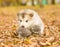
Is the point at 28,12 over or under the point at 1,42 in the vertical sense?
over

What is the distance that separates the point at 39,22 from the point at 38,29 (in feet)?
0.72

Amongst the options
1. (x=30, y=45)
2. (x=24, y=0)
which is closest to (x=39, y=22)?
(x=30, y=45)

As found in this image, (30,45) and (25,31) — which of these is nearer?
(30,45)

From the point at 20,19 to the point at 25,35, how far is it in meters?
0.53

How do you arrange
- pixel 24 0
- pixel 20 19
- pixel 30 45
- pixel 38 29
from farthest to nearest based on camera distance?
pixel 24 0
pixel 38 29
pixel 20 19
pixel 30 45

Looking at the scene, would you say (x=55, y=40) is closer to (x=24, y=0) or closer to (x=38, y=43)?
(x=38, y=43)

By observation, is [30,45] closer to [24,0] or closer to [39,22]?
[39,22]

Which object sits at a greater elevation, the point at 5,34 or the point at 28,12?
the point at 28,12

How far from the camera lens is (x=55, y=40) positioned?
Result: 26.0 feet

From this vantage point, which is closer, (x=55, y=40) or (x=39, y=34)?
(x=55, y=40)

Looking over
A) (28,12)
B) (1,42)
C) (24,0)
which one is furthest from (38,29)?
(24,0)

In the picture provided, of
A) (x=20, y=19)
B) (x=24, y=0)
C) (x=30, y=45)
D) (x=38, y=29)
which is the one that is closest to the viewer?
(x=30, y=45)

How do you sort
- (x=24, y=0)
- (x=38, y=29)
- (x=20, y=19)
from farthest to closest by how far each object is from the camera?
(x=24, y=0) < (x=38, y=29) < (x=20, y=19)

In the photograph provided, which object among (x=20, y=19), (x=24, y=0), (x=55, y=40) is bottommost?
(x=24, y=0)
